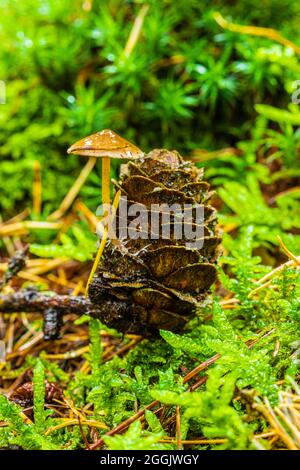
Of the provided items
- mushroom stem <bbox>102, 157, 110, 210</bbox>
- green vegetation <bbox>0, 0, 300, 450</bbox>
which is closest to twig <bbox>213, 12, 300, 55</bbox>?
green vegetation <bbox>0, 0, 300, 450</bbox>

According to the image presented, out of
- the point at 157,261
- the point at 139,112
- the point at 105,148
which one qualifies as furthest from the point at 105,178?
the point at 139,112

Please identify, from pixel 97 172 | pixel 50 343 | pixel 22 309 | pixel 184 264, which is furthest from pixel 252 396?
pixel 97 172

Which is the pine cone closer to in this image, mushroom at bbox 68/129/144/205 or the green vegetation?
mushroom at bbox 68/129/144/205

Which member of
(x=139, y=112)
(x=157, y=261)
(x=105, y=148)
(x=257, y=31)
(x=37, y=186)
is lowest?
(x=157, y=261)

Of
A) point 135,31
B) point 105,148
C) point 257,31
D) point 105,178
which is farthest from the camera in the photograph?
point 135,31

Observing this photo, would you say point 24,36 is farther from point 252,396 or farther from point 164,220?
point 252,396

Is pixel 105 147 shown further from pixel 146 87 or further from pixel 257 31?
pixel 257 31
